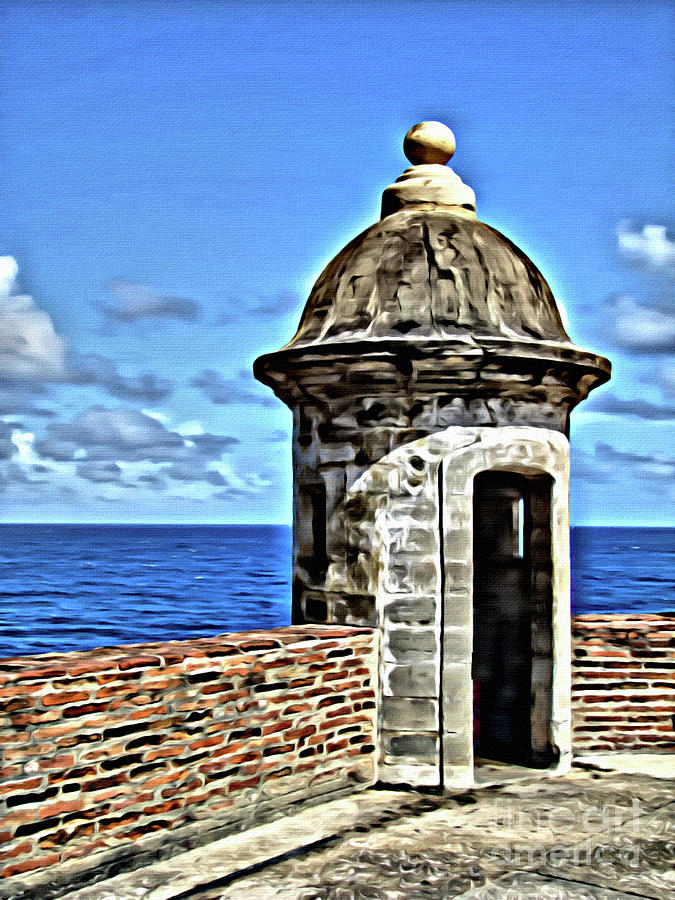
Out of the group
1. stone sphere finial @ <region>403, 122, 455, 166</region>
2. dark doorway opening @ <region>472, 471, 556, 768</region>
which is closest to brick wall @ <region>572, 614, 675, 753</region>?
dark doorway opening @ <region>472, 471, 556, 768</region>

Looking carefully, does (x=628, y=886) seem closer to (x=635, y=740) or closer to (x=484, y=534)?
(x=635, y=740)

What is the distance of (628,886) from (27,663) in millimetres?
2746

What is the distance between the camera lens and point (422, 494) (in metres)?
6.05

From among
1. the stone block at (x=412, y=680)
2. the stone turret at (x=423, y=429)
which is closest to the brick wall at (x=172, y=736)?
the stone block at (x=412, y=680)

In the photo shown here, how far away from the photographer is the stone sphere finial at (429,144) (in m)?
6.82

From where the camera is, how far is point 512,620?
702cm

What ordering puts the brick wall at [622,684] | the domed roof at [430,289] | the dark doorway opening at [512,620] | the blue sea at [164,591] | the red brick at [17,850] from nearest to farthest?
the red brick at [17,850] → the domed roof at [430,289] → the dark doorway opening at [512,620] → the brick wall at [622,684] → the blue sea at [164,591]

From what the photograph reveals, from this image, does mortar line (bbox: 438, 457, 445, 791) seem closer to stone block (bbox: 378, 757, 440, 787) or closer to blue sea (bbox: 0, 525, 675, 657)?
stone block (bbox: 378, 757, 440, 787)

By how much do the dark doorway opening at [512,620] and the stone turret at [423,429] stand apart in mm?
22

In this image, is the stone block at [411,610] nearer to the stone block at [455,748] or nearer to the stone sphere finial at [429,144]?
the stone block at [455,748]

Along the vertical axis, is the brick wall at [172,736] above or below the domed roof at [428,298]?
below

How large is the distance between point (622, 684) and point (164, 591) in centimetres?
5891

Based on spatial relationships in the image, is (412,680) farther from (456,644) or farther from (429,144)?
(429,144)

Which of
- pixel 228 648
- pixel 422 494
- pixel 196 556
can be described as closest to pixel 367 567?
pixel 422 494
